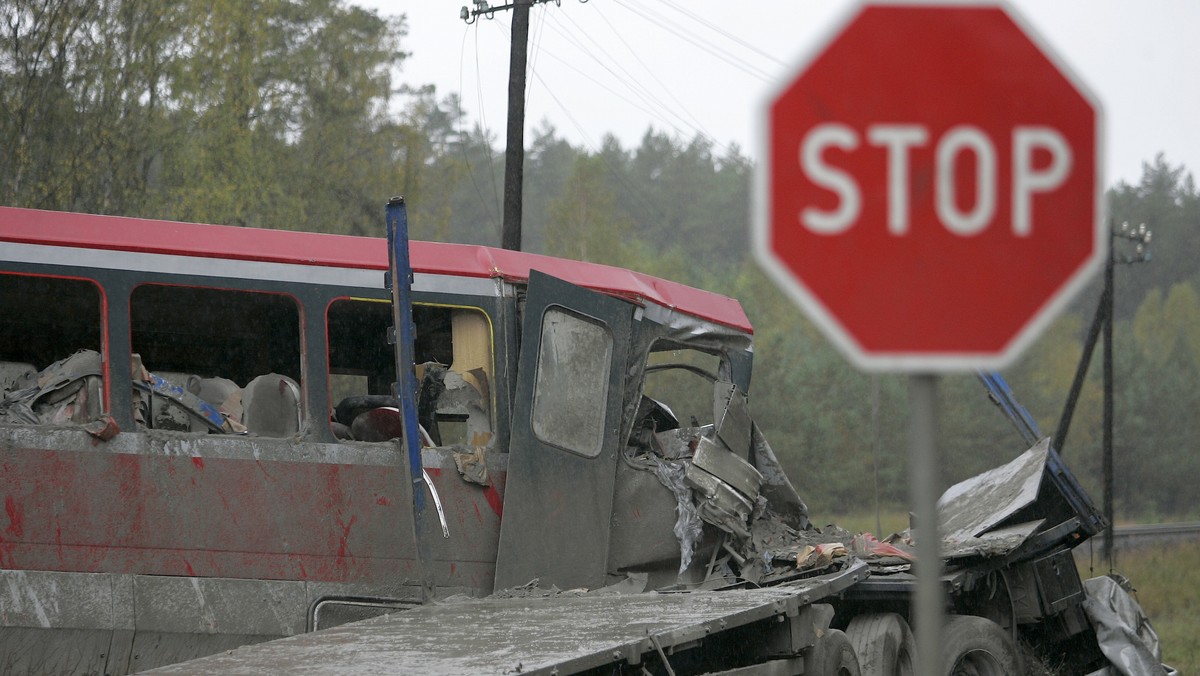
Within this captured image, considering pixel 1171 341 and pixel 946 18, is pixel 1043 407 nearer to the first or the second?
pixel 1171 341

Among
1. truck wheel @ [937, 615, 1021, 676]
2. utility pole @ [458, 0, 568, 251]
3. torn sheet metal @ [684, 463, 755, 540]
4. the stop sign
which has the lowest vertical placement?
truck wheel @ [937, 615, 1021, 676]

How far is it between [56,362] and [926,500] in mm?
5576

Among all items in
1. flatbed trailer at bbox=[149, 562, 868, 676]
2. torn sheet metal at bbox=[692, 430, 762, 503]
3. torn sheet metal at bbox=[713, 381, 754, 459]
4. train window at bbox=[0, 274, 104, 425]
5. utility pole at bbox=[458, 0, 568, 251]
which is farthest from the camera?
utility pole at bbox=[458, 0, 568, 251]

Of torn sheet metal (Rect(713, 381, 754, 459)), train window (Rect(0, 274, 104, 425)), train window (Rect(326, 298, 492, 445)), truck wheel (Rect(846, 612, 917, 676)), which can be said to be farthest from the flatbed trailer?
train window (Rect(0, 274, 104, 425))

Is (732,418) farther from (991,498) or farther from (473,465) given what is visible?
(991,498)

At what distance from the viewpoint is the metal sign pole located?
8.37 feet

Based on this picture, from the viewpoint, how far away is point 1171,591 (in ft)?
78.5

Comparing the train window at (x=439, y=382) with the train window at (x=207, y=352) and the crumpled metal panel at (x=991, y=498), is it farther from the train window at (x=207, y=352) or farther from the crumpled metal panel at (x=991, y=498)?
the crumpled metal panel at (x=991, y=498)

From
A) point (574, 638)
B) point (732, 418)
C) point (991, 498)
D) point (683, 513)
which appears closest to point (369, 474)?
point (683, 513)

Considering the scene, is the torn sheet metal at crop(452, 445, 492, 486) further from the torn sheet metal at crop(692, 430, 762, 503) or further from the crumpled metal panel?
the crumpled metal panel

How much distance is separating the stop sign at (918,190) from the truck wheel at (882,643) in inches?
237

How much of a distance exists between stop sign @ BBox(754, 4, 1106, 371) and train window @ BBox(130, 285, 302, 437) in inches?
190

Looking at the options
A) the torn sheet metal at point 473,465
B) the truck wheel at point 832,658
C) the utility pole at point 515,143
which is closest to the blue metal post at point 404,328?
the torn sheet metal at point 473,465

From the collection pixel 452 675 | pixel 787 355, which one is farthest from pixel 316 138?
pixel 452 675
